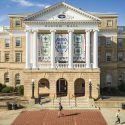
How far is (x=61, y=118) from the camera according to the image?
45531 millimetres

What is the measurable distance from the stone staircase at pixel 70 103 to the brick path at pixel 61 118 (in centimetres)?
247

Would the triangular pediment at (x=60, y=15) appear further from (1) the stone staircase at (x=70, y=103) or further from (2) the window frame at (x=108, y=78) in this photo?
(2) the window frame at (x=108, y=78)

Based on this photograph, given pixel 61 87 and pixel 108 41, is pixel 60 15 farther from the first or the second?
pixel 108 41

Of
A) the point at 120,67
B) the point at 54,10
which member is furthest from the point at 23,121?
the point at 120,67

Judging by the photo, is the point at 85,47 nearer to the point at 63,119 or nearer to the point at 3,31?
the point at 63,119

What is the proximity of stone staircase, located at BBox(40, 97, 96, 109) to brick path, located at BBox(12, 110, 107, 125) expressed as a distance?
2.47m

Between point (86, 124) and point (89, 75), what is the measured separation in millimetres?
15528

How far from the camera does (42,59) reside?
5938 centimetres

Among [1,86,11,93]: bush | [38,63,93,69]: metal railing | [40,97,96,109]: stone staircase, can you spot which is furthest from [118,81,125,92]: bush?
[1,86,11,93]: bush

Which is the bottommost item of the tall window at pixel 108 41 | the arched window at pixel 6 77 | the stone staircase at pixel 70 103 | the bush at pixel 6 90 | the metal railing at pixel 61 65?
the stone staircase at pixel 70 103

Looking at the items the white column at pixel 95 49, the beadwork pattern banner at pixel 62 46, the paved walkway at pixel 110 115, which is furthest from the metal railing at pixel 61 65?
the paved walkway at pixel 110 115

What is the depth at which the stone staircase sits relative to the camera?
5220 cm

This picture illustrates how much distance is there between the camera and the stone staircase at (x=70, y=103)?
5220 cm

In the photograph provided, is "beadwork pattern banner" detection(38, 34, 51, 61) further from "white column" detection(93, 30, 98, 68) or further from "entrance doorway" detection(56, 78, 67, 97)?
"white column" detection(93, 30, 98, 68)
